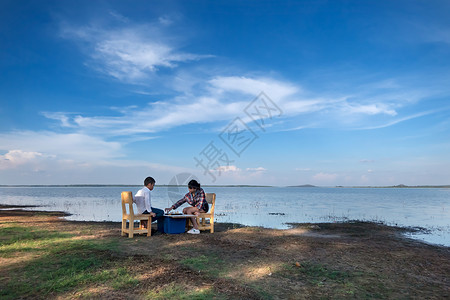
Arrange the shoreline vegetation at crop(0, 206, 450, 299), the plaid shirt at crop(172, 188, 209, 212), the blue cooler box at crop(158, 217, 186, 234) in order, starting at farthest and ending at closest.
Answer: the plaid shirt at crop(172, 188, 209, 212), the blue cooler box at crop(158, 217, 186, 234), the shoreline vegetation at crop(0, 206, 450, 299)

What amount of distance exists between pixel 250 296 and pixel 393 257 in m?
4.50

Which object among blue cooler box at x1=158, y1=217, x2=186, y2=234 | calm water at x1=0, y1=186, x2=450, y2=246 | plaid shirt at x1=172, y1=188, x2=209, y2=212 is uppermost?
plaid shirt at x1=172, y1=188, x2=209, y2=212

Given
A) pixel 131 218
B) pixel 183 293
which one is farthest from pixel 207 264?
pixel 131 218

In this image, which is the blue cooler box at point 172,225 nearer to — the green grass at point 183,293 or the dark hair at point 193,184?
the dark hair at point 193,184

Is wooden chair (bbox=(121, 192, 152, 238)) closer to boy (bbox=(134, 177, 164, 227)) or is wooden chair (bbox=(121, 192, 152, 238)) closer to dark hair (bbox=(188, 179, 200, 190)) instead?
boy (bbox=(134, 177, 164, 227))

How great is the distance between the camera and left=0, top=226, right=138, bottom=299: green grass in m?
4.58

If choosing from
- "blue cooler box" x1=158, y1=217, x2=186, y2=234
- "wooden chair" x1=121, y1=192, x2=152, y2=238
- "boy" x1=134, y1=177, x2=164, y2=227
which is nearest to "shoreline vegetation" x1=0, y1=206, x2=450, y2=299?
"wooden chair" x1=121, y1=192, x2=152, y2=238

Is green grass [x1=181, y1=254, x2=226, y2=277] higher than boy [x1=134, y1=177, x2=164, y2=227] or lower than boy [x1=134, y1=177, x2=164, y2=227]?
lower

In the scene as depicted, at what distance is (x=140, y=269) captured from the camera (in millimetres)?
5586

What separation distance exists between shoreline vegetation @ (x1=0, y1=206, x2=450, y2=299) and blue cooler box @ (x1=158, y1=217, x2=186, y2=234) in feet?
1.97

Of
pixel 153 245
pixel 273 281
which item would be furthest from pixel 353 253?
pixel 153 245

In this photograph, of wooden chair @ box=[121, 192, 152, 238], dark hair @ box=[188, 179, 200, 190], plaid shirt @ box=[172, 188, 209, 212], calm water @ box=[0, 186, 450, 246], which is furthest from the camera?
calm water @ box=[0, 186, 450, 246]

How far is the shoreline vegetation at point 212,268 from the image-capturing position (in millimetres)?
4566

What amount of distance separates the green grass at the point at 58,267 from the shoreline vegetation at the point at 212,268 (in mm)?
16
